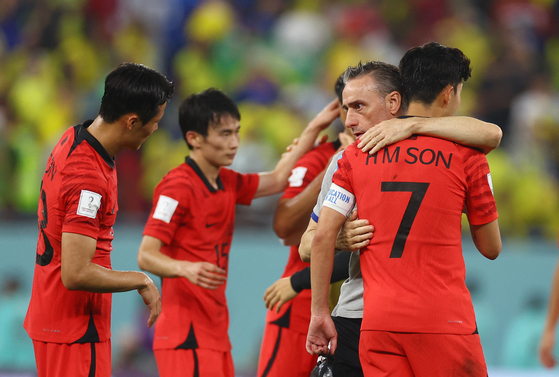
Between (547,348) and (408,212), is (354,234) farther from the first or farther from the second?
(547,348)

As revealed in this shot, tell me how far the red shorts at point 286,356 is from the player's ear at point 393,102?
1.49 metres

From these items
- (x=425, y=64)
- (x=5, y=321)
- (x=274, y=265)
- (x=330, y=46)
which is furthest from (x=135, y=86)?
(x=330, y=46)

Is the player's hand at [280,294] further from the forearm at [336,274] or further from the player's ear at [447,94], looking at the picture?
the player's ear at [447,94]

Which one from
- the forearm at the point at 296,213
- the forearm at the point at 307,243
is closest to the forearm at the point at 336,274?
the forearm at the point at 307,243

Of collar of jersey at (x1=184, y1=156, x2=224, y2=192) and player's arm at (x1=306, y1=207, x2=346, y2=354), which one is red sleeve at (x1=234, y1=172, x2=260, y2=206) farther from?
player's arm at (x1=306, y1=207, x2=346, y2=354)

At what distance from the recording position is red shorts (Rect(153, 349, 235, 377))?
10.7 feet

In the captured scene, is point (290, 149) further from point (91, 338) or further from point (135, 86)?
point (91, 338)

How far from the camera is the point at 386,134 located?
2309 mm

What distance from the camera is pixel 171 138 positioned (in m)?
7.86

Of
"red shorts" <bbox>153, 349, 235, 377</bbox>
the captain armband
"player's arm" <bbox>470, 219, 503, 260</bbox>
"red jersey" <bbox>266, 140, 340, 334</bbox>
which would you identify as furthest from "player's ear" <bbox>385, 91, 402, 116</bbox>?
"red shorts" <bbox>153, 349, 235, 377</bbox>

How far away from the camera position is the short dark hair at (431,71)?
241 cm

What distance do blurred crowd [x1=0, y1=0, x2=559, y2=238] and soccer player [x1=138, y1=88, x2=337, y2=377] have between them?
3.52 m

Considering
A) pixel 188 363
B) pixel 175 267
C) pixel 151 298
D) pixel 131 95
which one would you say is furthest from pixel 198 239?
pixel 131 95

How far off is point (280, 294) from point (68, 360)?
1.05 m
